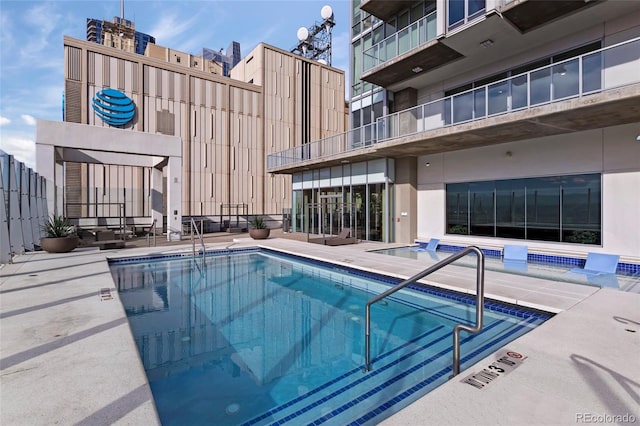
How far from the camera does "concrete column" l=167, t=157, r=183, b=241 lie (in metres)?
15.9

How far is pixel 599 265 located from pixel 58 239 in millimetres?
16374

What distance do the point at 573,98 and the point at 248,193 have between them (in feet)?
72.2

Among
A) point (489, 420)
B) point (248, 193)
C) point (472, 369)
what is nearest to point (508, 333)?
point (472, 369)

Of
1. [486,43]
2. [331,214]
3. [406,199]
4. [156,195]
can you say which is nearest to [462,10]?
[486,43]

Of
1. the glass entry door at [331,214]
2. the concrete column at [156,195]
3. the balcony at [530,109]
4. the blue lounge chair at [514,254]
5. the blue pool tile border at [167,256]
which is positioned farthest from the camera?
the concrete column at [156,195]

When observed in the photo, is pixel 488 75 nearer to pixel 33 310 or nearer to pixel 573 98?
pixel 573 98

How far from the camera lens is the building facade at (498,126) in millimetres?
8969

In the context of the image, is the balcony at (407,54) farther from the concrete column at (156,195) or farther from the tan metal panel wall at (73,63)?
the tan metal panel wall at (73,63)

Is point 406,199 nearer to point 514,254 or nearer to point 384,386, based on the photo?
point 514,254

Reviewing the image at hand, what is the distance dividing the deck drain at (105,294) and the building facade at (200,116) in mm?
10122

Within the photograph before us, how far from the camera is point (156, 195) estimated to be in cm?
1861

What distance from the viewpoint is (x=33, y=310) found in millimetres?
5105

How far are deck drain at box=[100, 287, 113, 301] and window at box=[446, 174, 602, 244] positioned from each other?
11880 millimetres

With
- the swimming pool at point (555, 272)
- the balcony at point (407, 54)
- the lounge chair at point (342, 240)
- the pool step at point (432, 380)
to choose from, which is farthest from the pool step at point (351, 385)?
the balcony at point (407, 54)
